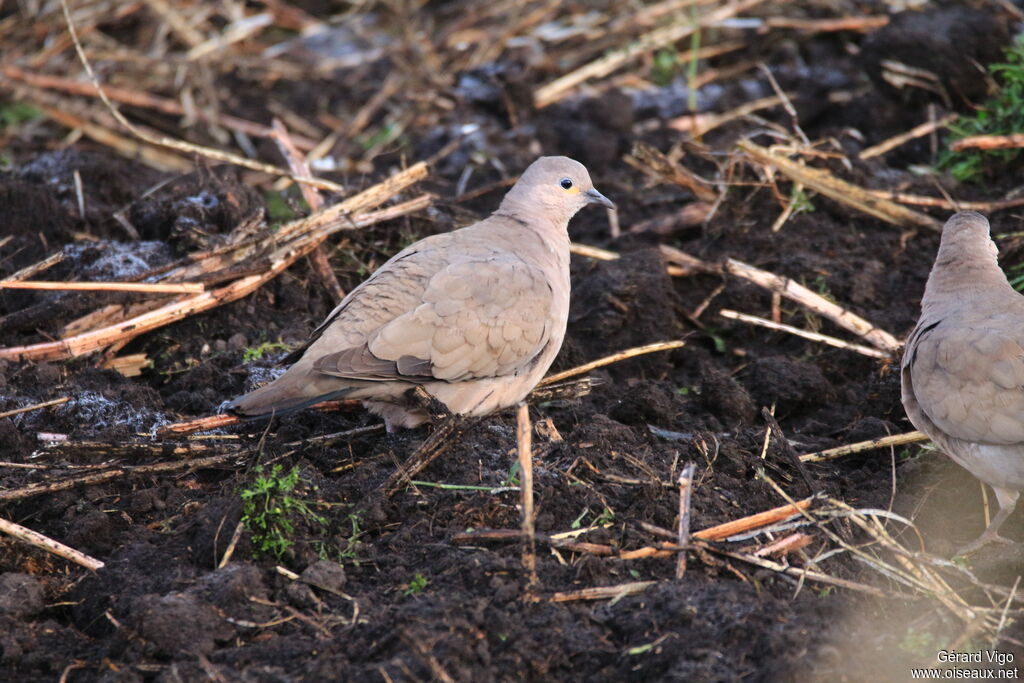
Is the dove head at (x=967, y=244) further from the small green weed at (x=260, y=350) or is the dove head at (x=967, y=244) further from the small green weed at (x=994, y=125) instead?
the small green weed at (x=260, y=350)

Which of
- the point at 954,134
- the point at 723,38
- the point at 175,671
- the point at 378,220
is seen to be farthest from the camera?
the point at 723,38

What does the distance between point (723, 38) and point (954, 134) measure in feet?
8.64

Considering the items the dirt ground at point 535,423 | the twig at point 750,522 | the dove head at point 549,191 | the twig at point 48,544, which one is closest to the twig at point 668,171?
the dirt ground at point 535,423

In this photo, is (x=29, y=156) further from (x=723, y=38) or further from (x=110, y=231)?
(x=723, y=38)

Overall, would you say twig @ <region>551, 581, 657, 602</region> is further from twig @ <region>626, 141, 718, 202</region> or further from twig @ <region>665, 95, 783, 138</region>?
twig @ <region>665, 95, 783, 138</region>

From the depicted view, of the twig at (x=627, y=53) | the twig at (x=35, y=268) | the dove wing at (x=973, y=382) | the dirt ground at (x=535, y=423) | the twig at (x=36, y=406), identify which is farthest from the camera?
the twig at (x=627, y=53)

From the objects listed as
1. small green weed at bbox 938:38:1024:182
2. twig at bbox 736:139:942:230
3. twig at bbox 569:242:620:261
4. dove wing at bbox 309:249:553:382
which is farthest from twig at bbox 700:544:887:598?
small green weed at bbox 938:38:1024:182

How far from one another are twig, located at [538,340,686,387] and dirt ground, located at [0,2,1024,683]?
10 centimetres

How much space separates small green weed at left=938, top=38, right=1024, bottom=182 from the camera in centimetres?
675

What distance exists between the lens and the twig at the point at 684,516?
11.9ft

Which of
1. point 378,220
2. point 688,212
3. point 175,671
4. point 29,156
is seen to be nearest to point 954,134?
point 688,212

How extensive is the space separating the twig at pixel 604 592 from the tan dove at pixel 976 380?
1.49 m

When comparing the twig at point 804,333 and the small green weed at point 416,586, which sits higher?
the small green weed at point 416,586

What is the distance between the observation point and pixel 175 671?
3094 mm
